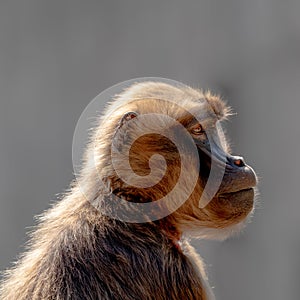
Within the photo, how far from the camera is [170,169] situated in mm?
3289

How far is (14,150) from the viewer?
727 centimetres

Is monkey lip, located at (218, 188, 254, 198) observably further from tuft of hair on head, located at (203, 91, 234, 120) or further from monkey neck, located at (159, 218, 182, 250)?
tuft of hair on head, located at (203, 91, 234, 120)

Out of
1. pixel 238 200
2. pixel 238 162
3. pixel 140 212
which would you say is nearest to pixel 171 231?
pixel 140 212

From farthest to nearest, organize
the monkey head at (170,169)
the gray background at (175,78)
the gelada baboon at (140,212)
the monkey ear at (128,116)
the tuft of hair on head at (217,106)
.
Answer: the gray background at (175,78), the tuft of hair on head at (217,106), the monkey ear at (128,116), the monkey head at (170,169), the gelada baboon at (140,212)

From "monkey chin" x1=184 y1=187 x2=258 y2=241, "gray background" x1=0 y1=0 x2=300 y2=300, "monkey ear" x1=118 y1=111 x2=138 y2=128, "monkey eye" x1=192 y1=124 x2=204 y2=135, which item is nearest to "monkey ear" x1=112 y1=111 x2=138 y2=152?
"monkey ear" x1=118 y1=111 x2=138 y2=128

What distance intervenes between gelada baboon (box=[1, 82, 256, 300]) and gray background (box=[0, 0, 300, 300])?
304 centimetres

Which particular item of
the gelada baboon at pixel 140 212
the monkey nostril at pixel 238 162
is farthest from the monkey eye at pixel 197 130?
the monkey nostril at pixel 238 162

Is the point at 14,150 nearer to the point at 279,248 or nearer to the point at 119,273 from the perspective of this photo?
the point at 279,248

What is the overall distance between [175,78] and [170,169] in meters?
3.72

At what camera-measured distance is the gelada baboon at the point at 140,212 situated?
3021 mm

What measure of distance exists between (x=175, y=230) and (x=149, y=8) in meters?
4.07

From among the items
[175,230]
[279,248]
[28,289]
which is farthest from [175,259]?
[279,248]

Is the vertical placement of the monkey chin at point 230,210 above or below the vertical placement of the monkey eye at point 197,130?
below

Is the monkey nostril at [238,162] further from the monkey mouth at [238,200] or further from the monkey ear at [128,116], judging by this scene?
the monkey ear at [128,116]
